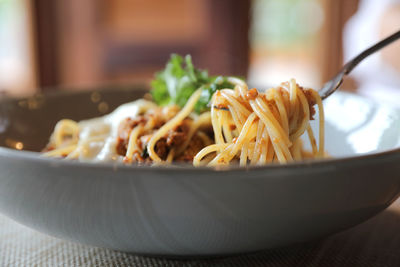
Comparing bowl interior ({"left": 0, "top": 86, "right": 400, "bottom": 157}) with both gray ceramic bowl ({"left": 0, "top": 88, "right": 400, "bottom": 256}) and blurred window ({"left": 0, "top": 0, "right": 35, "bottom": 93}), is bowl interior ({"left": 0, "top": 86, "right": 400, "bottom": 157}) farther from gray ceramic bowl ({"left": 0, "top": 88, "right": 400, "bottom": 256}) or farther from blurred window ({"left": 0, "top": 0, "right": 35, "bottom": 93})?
blurred window ({"left": 0, "top": 0, "right": 35, "bottom": 93})

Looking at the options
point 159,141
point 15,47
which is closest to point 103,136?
point 159,141

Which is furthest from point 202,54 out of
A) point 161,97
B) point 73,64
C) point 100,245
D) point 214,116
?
point 100,245

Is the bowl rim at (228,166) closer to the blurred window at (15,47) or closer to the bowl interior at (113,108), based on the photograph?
the bowl interior at (113,108)

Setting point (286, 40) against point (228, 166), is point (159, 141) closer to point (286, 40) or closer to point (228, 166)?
point (228, 166)

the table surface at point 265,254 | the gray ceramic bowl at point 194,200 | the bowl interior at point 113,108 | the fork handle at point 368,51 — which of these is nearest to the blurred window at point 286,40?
the bowl interior at point 113,108

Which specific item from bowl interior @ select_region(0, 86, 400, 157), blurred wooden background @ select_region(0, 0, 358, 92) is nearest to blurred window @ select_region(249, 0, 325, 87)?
blurred wooden background @ select_region(0, 0, 358, 92)

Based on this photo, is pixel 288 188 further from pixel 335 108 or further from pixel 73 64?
pixel 73 64
